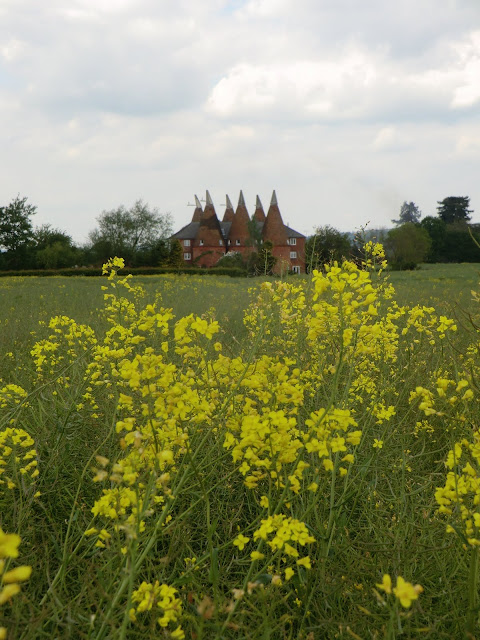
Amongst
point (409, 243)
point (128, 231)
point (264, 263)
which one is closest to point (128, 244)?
point (128, 231)

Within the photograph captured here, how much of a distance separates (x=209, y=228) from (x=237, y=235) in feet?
11.6

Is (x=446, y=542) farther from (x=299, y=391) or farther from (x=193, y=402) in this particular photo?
(x=193, y=402)

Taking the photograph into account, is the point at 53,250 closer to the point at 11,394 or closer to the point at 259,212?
the point at 259,212

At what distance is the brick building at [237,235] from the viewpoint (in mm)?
54594

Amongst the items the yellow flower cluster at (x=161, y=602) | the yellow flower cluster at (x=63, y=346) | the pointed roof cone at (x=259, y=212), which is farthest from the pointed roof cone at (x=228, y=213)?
the yellow flower cluster at (x=161, y=602)

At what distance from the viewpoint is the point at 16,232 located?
5591 cm

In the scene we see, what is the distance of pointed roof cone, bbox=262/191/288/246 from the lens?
180 ft

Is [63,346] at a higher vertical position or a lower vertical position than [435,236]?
lower

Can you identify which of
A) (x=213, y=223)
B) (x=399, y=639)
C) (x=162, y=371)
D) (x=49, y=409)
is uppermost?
(x=213, y=223)

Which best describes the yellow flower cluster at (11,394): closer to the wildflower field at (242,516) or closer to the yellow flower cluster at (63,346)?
the wildflower field at (242,516)

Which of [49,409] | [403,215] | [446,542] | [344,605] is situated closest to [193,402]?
[344,605]

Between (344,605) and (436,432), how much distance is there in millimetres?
2216

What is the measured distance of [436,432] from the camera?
4.01 meters

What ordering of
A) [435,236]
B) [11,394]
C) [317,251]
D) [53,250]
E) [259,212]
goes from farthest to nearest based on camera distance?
[435,236] → [259,212] → [53,250] → [317,251] → [11,394]
